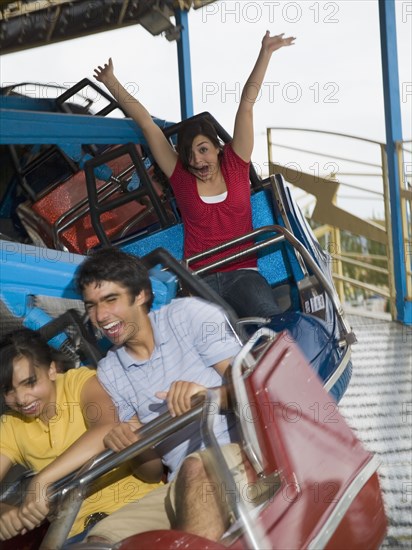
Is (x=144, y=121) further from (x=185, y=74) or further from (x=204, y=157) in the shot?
(x=185, y=74)

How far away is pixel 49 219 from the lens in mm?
3172

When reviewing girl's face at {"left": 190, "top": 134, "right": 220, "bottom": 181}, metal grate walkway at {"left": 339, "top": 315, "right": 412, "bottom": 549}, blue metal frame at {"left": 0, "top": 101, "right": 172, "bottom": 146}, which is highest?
blue metal frame at {"left": 0, "top": 101, "right": 172, "bottom": 146}

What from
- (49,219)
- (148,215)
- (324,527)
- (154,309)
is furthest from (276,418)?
(49,219)

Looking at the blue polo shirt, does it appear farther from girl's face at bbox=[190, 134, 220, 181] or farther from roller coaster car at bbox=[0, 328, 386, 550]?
girl's face at bbox=[190, 134, 220, 181]

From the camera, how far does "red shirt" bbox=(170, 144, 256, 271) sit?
8.30 feet

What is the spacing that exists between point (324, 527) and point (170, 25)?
3463 millimetres

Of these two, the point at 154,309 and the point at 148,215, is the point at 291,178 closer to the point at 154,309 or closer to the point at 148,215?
the point at 148,215

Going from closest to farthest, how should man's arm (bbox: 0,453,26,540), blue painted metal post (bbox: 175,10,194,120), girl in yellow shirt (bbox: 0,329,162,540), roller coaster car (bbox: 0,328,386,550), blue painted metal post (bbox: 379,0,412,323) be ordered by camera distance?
roller coaster car (bbox: 0,328,386,550), man's arm (bbox: 0,453,26,540), girl in yellow shirt (bbox: 0,329,162,540), blue painted metal post (bbox: 379,0,412,323), blue painted metal post (bbox: 175,10,194,120)

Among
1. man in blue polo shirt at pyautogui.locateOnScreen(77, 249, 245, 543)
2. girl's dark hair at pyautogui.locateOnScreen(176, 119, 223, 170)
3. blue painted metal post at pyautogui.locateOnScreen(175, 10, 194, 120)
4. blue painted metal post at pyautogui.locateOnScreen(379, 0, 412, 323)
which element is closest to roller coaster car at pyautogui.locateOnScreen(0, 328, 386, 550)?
man in blue polo shirt at pyautogui.locateOnScreen(77, 249, 245, 543)

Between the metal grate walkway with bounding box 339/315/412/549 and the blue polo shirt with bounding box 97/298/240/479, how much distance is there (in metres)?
0.49

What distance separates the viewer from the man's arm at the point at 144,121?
268cm

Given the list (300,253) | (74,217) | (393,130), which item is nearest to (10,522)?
(300,253)

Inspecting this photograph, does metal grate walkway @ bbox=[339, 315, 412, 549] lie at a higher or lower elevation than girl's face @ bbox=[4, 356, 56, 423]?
lower

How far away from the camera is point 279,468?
1260 millimetres
